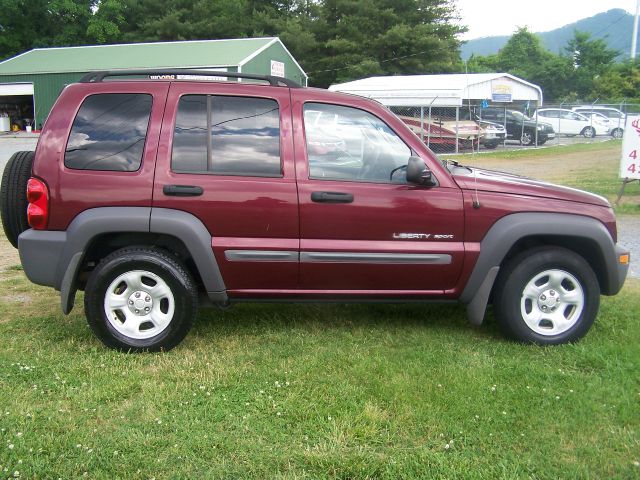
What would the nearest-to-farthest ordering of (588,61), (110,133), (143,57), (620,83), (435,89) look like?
(110,133) → (435,89) → (143,57) → (620,83) → (588,61)

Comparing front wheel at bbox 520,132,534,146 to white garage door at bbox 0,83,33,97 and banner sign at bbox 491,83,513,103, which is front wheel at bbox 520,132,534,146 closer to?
banner sign at bbox 491,83,513,103

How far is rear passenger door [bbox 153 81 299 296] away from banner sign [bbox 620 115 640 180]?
25.8 ft

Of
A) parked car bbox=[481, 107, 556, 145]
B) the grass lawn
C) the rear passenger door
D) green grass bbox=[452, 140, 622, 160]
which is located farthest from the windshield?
the rear passenger door

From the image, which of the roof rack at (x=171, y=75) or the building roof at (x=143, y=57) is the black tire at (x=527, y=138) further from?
the roof rack at (x=171, y=75)

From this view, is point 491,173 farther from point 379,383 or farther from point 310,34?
point 310,34

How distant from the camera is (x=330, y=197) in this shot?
4.07 metres

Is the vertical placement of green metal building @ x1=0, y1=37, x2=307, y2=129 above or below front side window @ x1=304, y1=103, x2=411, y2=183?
above

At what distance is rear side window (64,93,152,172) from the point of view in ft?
13.3

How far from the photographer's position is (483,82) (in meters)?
25.8

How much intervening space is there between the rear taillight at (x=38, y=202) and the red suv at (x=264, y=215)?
1 cm

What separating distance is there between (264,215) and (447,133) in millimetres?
18843

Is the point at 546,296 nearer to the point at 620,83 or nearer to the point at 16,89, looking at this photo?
the point at 16,89

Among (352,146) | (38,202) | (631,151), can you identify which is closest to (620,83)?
(631,151)

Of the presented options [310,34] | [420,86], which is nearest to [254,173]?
[420,86]
